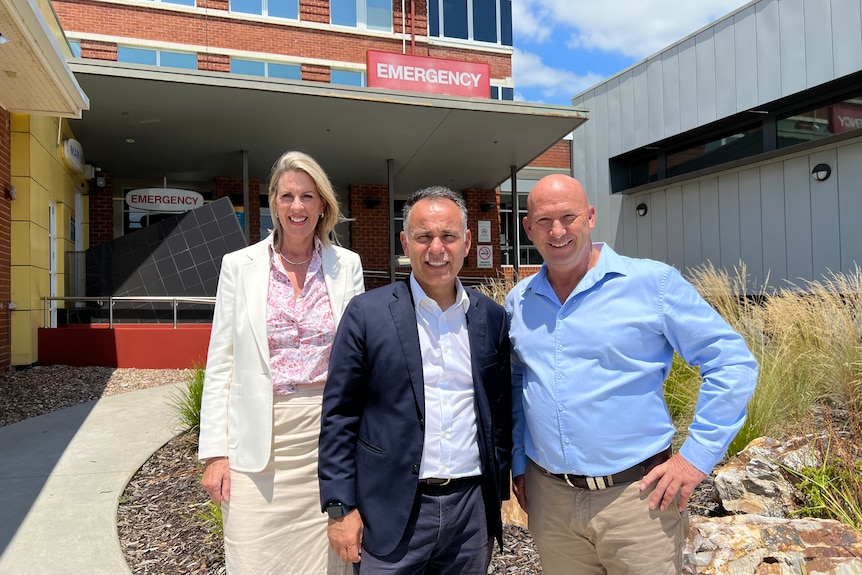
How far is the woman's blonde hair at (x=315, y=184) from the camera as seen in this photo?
2219mm

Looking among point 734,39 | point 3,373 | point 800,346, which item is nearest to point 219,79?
point 3,373

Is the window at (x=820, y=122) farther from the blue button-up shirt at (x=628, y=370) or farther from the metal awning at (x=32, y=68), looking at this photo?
the metal awning at (x=32, y=68)

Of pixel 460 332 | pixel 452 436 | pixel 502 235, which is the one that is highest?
pixel 502 235

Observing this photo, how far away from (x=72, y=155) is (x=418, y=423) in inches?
440

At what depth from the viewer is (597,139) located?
16.2 meters

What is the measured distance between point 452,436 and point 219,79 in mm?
8611

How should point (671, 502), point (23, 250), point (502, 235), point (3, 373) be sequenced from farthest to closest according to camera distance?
point (502, 235), point (23, 250), point (3, 373), point (671, 502)

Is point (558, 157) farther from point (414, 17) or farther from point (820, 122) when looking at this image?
point (820, 122)

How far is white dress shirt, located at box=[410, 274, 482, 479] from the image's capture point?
1863 millimetres

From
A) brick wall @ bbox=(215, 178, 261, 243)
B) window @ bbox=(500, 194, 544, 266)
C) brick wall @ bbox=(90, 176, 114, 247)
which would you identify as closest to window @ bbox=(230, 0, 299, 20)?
brick wall @ bbox=(215, 178, 261, 243)

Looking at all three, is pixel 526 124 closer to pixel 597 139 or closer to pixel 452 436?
pixel 597 139

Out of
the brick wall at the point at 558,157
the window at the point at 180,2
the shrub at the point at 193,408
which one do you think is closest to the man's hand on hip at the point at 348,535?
the shrub at the point at 193,408

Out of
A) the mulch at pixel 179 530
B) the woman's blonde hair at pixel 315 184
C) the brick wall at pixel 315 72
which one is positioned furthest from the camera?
the brick wall at pixel 315 72

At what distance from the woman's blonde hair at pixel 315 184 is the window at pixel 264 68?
17.1 meters
